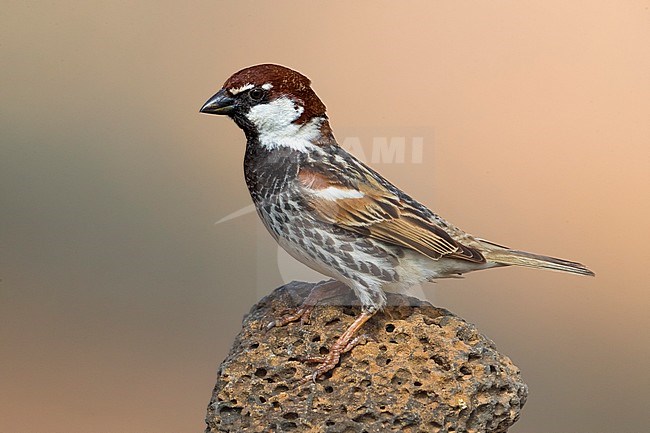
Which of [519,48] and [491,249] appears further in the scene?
[519,48]

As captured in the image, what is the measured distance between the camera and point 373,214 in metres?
3.46

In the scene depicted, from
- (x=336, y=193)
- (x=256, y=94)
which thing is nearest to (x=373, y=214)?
(x=336, y=193)

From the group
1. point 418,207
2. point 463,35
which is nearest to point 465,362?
point 418,207

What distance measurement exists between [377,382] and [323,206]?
58 cm

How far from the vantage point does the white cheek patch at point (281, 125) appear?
136 inches

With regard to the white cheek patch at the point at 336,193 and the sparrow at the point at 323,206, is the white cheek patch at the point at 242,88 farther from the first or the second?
the white cheek patch at the point at 336,193

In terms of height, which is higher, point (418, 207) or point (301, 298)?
point (418, 207)


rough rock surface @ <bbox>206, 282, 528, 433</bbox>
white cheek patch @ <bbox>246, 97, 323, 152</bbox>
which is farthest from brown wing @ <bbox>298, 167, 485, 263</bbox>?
rough rock surface @ <bbox>206, 282, 528, 433</bbox>

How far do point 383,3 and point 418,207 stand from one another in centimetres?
76

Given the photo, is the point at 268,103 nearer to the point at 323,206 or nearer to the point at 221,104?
the point at 221,104

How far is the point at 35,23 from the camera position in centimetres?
401

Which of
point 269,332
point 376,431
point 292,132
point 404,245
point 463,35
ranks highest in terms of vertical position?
point 463,35

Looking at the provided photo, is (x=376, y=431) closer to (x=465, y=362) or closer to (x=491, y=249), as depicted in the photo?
(x=465, y=362)

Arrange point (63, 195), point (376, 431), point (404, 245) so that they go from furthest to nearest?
point (63, 195)
point (404, 245)
point (376, 431)
